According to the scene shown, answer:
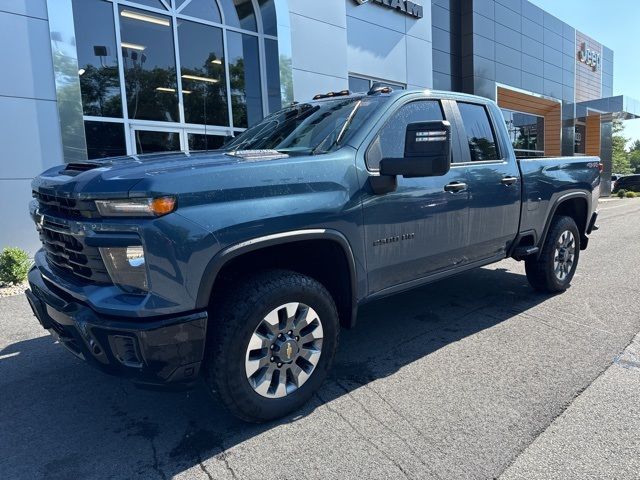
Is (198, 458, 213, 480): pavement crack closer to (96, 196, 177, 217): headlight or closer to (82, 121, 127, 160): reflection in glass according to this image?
(96, 196, 177, 217): headlight

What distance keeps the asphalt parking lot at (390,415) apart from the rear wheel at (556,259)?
72 cm

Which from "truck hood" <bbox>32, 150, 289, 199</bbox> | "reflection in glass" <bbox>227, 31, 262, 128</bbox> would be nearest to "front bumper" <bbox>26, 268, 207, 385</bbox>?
"truck hood" <bbox>32, 150, 289, 199</bbox>

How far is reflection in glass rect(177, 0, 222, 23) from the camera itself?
9.68 metres

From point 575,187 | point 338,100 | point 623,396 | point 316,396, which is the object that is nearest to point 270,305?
point 316,396

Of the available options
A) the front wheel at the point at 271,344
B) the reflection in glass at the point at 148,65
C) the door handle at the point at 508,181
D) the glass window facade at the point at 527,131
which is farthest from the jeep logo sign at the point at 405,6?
the front wheel at the point at 271,344

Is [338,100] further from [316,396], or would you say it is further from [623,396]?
[623,396]

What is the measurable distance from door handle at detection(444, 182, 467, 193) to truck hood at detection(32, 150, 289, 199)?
1.39 m

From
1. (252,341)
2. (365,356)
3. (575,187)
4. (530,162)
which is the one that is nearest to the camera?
(252,341)

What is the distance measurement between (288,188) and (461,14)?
1956 centimetres

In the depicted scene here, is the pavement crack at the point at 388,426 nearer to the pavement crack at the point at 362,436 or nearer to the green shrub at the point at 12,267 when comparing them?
the pavement crack at the point at 362,436

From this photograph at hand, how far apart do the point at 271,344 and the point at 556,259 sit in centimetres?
381

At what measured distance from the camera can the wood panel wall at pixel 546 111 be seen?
2344 cm

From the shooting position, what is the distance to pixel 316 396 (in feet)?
10.3

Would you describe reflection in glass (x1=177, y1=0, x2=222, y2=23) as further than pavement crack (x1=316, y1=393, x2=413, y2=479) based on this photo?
Yes
